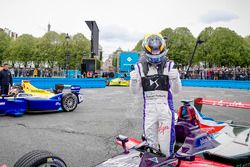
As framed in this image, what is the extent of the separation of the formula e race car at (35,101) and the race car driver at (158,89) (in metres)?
6.21

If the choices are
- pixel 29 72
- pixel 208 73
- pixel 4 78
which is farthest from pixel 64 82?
pixel 208 73

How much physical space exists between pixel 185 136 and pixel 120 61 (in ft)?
91.9

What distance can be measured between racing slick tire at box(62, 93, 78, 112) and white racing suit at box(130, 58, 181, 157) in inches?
252

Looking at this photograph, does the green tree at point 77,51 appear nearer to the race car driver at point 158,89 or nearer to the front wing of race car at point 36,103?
the front wing of race car at point 36,103

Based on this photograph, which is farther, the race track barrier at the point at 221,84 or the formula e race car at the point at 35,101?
the race track barrier at the point at 221,84

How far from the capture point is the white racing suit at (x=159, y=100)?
3.41 m

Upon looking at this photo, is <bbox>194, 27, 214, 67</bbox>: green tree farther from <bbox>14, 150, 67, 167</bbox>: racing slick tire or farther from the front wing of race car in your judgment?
<bbox>14, 150, 67, 167</bbox>: racing slick tire

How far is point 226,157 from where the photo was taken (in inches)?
131

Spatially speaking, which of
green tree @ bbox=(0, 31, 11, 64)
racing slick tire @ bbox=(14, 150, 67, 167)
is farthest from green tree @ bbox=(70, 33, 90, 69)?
racing slick tire @ bbox=(14, 150, 67, 167)

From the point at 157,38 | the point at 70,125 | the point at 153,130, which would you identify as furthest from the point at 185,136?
the point at 70,125

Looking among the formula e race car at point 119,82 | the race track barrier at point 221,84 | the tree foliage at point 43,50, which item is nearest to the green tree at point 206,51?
the race track barrier at point 221,84

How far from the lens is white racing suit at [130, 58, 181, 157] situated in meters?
3.41

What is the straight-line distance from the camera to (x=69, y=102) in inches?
381

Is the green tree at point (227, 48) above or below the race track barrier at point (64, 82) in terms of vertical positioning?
above
